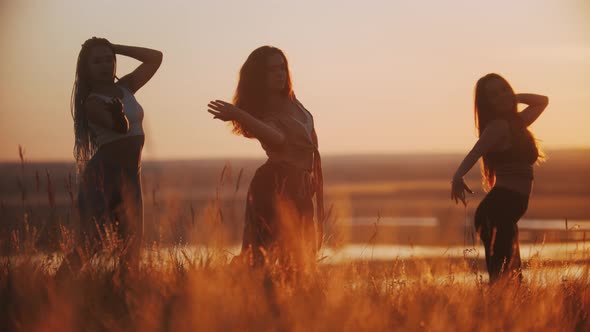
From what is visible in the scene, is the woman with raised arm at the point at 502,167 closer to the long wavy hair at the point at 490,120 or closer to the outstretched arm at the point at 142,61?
the long wavy hair at the point at 490,120

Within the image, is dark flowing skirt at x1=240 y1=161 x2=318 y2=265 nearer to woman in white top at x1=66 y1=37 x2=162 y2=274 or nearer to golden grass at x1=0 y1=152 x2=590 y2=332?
golden grass at x1=0 y1=152 x2=590 y2=332

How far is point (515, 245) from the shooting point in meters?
6.66

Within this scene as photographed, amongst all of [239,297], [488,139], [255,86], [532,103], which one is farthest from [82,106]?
[532,103]

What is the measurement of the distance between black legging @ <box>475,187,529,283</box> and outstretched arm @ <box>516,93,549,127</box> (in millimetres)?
718

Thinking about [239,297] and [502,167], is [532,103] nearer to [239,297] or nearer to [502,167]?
[502,167]

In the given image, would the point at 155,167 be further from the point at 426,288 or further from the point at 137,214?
the point at 426,288

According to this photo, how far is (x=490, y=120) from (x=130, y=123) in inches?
106

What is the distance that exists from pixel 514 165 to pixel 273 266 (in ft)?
7.26

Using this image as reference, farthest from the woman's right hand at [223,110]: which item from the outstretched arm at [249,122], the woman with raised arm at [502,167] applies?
the woman with raised arm at [502,167]

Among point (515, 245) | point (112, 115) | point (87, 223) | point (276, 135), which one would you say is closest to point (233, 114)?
point (276, 135)

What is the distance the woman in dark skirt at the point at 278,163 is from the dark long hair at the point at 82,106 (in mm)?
989

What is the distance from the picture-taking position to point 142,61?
6730 millimetres

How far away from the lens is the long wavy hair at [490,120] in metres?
7.02

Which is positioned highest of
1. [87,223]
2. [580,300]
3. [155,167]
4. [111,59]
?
[111,59]
